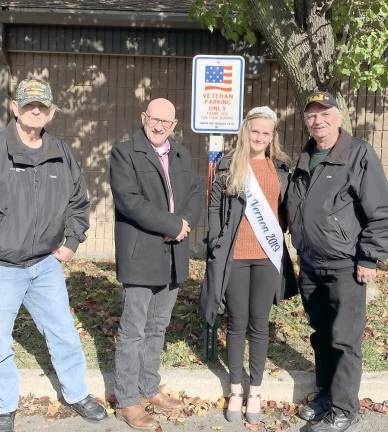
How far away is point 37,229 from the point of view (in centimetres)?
354

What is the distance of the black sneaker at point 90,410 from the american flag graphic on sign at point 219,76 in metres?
2.53

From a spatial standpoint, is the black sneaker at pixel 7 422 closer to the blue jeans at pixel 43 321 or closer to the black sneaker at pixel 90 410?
the blue jeans at pixel 43 321

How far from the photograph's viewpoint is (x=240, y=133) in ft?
12.7

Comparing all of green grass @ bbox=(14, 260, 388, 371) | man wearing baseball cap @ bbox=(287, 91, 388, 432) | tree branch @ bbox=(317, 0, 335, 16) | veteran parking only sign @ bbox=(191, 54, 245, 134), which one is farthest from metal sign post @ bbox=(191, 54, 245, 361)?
tree branch @ bbox=(317, 0, 335, 16)

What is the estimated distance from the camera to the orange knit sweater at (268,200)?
384 cm

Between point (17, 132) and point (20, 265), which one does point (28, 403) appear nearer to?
point (20, 265)

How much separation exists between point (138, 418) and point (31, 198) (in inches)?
64.7

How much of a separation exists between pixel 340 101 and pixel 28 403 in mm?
3989

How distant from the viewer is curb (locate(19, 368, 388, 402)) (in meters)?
4.31

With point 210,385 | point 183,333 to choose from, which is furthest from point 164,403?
point 183,333

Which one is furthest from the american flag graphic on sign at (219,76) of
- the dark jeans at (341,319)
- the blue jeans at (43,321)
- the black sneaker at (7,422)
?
the black sneaker at (7,422)

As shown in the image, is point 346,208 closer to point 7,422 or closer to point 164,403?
point 164,403

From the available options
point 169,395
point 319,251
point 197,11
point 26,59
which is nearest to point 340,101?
point 197,11

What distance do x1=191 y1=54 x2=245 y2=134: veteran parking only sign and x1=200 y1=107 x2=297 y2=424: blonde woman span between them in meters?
0.65
